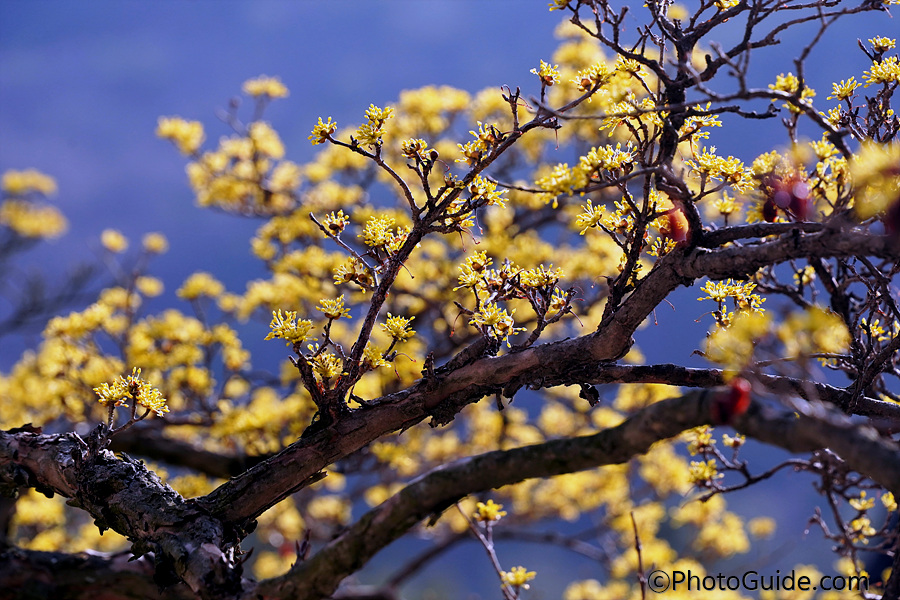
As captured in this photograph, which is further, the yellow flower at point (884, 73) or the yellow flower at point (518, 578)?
the yellow flower at point (518, 578)

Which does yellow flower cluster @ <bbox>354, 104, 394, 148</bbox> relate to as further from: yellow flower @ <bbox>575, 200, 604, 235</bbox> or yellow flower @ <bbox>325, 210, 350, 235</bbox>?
yellow flower @ <bbox>575, 200, 604, 235</bbox>

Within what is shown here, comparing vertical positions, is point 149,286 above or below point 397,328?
above

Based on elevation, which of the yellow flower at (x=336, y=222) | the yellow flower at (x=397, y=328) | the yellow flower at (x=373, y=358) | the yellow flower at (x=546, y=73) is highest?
the yellow flower at (x=546, y=73)

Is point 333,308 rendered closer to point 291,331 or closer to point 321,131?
point 291,331

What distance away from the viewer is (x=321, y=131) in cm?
155

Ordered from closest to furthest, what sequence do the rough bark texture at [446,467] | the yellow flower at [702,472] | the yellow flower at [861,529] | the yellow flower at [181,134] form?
the rough bark texture at [446,467] → the yellow flower at [702,472] → the yellow flower at [861,529] → the yellow flower at [181,134]

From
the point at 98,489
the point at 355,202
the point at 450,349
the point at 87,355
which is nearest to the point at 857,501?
the point at 450,349

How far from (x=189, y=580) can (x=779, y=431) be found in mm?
1327

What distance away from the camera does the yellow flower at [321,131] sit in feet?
5.08

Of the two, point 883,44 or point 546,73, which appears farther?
point 883,44

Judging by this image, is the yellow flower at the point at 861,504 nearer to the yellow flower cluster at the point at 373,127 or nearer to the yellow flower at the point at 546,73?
the yellow flower at the point at 546,73

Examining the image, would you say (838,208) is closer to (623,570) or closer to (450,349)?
(450,349)

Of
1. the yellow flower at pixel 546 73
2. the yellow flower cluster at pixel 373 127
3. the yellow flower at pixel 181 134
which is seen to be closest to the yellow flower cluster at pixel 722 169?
the yellow flower at pixel 546 73

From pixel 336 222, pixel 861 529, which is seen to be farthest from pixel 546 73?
pixel 861 529
